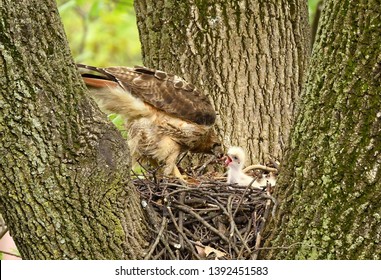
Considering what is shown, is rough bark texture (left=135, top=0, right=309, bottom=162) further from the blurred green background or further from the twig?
the blurred green background

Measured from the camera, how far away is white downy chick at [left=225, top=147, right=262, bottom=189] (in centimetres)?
517

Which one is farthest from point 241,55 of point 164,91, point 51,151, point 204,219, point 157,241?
point 51,151

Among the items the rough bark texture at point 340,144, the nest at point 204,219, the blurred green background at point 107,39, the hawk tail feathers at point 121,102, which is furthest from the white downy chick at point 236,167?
the blurred green background at point 107,39

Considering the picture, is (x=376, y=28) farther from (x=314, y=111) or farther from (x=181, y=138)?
(x=181, y=138)

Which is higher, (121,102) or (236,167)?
(121,102)

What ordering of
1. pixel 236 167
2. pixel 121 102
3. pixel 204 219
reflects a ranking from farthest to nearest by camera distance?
pixel 121 102, pixel 236 167, pixel 204 219

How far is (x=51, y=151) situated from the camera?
3451 millimetres

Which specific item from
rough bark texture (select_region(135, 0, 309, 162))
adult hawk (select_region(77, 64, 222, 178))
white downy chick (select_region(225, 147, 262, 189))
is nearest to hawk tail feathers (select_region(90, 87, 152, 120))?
adult hawk (select_region(77, 64, 222, 178))

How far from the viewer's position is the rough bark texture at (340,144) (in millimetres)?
3295

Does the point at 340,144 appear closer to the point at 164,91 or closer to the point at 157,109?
the point at 164,91

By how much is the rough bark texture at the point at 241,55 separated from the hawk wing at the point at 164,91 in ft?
0.53

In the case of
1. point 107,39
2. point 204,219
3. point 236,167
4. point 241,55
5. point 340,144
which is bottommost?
point 107,39

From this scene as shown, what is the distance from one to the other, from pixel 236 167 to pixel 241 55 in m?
0.90

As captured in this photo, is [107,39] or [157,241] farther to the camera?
[107,39]
